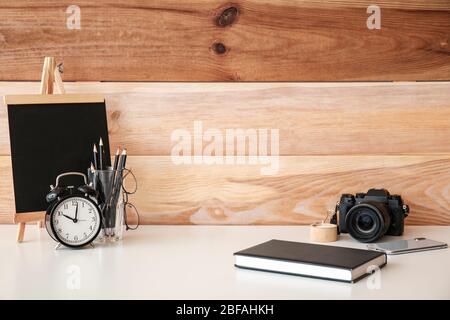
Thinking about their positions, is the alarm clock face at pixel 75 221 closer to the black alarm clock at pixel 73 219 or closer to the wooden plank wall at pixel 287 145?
the black alarm clock at pixel 73 219

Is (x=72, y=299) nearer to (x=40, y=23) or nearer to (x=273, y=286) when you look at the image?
(x=273, y=286)

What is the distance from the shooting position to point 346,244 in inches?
57.6

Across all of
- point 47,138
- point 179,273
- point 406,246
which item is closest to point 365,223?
point 406,246

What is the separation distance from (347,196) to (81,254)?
607 millimetres

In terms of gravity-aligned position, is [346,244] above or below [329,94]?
below

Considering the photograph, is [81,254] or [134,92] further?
[134,92]

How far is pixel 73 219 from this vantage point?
1.42 metres

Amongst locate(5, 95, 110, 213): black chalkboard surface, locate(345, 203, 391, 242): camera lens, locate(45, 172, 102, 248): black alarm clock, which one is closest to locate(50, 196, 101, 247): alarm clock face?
locate(45, 172, 102, 248): black alarm clock

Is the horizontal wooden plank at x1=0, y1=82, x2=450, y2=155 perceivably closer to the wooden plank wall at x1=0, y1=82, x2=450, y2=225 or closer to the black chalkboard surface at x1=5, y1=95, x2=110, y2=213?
the wooden plank wall at x1=0, y1=82, x2=450, y2=225

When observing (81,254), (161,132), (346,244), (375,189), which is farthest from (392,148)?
(81,254)

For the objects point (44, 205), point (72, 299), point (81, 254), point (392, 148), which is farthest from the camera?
point (392, 148)

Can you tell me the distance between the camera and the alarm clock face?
4.65 feet

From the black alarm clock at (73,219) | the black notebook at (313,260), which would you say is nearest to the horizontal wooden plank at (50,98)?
the black alarm clock at (73,219)

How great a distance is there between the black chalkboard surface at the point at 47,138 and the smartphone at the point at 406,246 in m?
0.67
